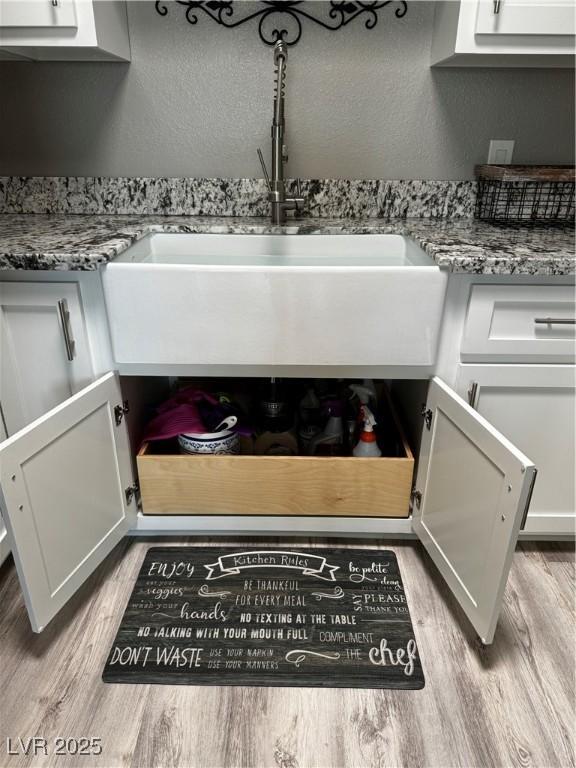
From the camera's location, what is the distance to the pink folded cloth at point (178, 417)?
142cm

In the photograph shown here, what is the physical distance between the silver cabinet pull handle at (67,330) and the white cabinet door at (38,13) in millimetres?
699

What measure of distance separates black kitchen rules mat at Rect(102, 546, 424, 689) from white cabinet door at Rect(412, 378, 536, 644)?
191 mm

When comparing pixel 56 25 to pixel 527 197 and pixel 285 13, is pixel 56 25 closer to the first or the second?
pixel 285 13

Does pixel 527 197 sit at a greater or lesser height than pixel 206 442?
greater

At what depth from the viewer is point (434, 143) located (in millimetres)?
1637

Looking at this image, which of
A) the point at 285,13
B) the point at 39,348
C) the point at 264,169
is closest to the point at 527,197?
the point at 264,169

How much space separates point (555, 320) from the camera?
3.90ft

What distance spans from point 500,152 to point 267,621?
1.57 m

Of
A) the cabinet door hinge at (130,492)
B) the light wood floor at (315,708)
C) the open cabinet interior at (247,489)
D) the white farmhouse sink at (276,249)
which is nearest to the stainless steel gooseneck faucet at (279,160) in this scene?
the white farmhouse sink at (276,249)

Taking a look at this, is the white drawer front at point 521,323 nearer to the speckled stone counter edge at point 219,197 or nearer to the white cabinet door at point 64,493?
the speckled stone counter edge at point 219,197

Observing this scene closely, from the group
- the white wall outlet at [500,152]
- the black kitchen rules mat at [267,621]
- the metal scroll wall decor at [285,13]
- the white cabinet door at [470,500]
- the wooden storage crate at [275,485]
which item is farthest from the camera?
the white wall outlet at [500,152]

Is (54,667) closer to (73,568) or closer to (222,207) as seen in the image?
(73,568)

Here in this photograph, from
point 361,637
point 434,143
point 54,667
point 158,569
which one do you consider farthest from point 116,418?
point 434,143

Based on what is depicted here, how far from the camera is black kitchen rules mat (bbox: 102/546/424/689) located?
1117mm
